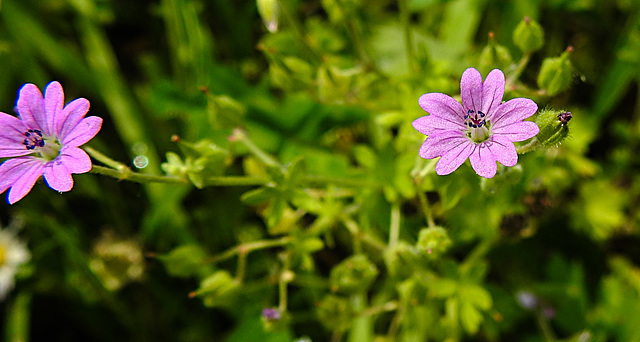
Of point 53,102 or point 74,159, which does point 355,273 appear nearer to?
point 74,159

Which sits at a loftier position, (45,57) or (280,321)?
(45,57)

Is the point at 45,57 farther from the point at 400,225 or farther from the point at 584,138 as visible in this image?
the point at 584,138

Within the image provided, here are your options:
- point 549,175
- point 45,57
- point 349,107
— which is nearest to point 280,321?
point 349,107

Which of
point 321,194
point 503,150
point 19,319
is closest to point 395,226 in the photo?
point 321,194

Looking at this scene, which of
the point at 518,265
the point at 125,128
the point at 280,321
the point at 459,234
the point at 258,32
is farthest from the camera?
the point at 258,32

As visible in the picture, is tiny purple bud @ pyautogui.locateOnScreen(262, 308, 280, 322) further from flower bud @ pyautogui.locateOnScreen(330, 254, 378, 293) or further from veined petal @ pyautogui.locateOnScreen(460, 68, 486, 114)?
veined petal @ pyautogui.locateOnScreen(460, 68, 486, 114)

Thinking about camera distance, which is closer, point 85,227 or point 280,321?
point 280,321
